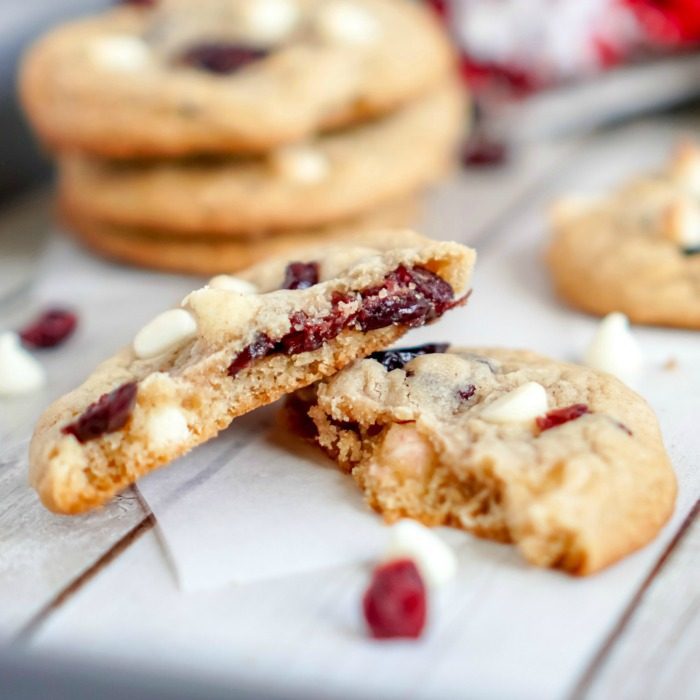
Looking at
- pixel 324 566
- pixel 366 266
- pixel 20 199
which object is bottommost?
pixel 20 199

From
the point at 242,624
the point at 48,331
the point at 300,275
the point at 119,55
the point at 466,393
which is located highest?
the point at 119,55

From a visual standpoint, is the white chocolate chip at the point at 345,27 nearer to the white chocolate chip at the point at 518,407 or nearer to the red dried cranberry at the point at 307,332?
the red dried cranberry at the point at 307,332

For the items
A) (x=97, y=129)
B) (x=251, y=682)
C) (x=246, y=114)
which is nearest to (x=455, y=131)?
(x=246, y=114)

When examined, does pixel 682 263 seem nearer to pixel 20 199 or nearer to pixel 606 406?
pixel 606 406

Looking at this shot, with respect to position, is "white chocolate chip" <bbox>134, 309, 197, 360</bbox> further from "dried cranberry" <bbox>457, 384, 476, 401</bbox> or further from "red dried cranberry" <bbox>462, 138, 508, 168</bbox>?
Answer: "red dried cranberry" <bbox>462, 138, 508, 168</bbox>

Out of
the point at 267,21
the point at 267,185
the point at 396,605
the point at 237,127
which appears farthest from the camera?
the point at 267,21

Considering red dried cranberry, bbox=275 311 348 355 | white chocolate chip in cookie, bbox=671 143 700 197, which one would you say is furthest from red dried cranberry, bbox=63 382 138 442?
white chocolate chip in cookie, bbox=671 143 700 197

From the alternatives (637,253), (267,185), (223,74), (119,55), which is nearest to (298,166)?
(267,185)

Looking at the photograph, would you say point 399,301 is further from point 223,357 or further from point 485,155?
point 485,155
